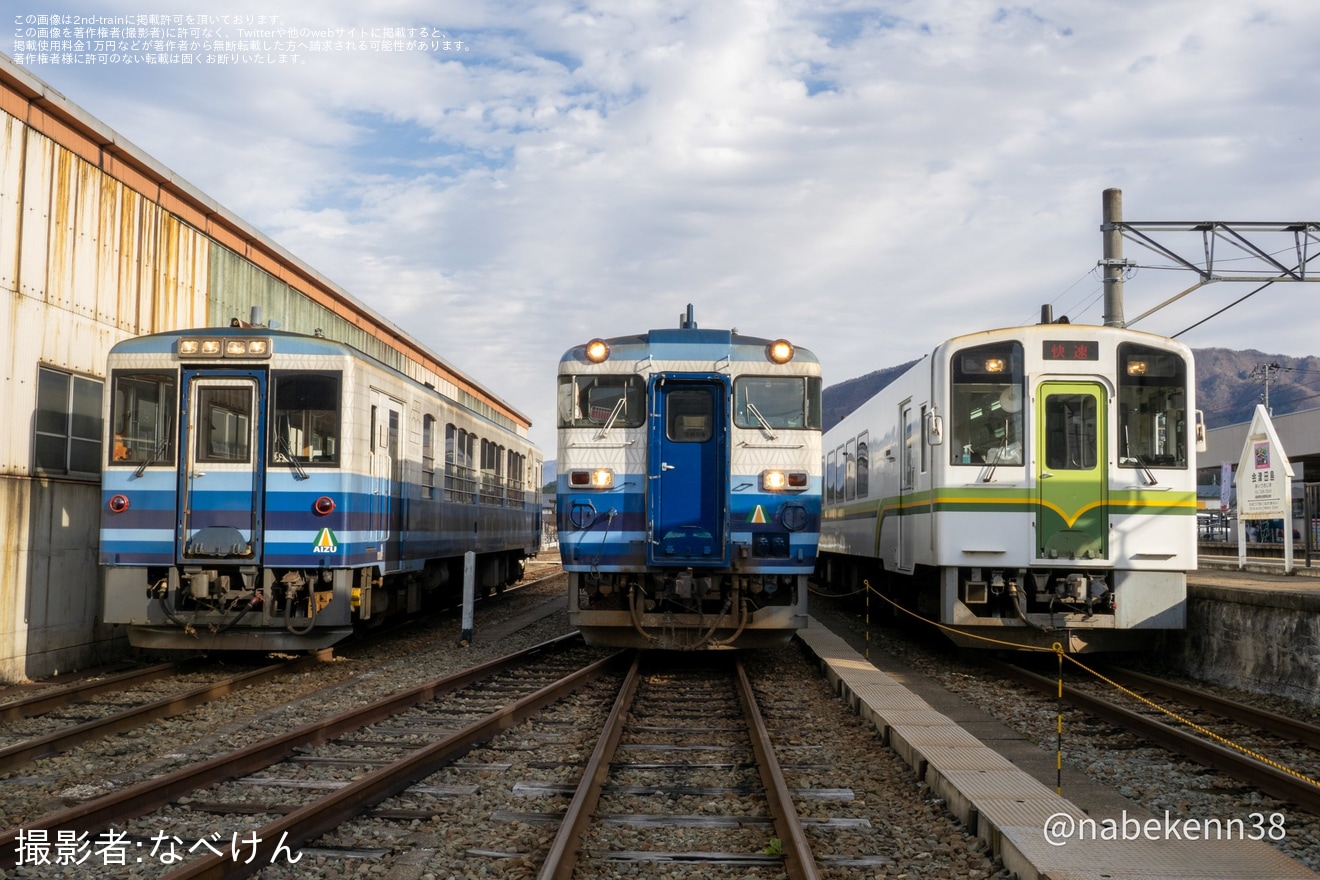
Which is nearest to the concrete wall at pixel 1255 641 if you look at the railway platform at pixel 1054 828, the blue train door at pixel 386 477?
the railway platform at pixel 1054 828

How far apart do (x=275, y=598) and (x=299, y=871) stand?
20.5 feet

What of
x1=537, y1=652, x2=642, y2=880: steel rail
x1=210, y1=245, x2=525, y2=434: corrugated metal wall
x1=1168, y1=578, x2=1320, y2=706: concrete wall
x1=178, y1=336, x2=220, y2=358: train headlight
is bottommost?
x1=537, y1=652, x2=642, y2=880: steel rail

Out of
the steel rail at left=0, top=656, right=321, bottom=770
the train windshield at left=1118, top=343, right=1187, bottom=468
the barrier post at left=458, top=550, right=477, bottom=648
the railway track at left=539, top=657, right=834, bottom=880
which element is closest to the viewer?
the railway track at left=539, top=657, right=834, bottom=880

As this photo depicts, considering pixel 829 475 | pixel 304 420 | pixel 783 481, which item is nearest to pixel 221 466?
pixel 304 420

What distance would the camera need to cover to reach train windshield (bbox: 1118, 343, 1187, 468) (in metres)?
10.6

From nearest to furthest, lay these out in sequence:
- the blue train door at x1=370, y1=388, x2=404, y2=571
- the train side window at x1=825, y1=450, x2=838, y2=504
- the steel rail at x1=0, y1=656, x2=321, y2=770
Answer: the steel rail at x1=0, y1=656, x2=321, y2=770 → the blue train door at x1=370, y1=388, x2=404, y2=571 → the train side window at x1=825, y1=450, x2=838, y2=504

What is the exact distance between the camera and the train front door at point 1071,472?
10414 millimetres

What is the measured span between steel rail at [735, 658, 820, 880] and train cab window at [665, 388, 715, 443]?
3.08 metres

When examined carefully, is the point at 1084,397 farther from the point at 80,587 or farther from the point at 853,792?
the point at 80,587

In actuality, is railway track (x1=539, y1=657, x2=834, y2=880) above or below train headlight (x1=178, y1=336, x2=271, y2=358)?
below

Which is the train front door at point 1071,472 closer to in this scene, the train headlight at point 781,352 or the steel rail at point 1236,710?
the steel rail at point 1236,710

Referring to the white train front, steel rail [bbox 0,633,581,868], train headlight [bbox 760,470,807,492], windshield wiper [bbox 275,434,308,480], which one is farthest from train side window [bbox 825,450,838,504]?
steel rail [bbox 0,633,581,868]

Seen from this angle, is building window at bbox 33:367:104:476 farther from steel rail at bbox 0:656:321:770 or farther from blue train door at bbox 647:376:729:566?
blue train door at bbox 647:376:729:566

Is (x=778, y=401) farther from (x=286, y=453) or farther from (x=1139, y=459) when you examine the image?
(x=286, y=453)
